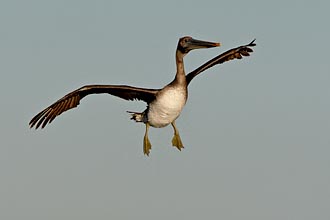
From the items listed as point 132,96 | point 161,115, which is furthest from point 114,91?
point 161,115

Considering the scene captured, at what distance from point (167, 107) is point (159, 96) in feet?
1.88

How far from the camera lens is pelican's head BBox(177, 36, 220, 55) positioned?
72.2ft

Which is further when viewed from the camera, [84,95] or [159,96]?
[84,95]

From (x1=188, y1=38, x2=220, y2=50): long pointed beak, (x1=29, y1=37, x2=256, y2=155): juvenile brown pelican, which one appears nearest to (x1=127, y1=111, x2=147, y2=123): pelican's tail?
(x1=29, y1=37, x2=256, y2=155): juvenile brown pelican

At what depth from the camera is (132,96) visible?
81.0ft

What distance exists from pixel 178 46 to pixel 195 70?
8.18ft

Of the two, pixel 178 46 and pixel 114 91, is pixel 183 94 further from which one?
pixel 114 91

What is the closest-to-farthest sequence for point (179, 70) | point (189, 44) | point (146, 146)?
point (189, 44), point (179, 70), point (146, 146)

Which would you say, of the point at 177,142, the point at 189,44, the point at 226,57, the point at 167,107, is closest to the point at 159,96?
the point at 167,107

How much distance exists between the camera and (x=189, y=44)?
2256cm

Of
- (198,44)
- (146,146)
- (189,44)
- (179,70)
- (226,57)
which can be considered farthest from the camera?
(226,57)

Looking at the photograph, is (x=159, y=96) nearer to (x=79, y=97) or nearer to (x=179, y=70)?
(x=179, y=70)

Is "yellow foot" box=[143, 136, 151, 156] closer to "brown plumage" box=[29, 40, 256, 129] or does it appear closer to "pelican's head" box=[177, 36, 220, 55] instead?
"brown plumage" box=[29, 40, 256, 129]

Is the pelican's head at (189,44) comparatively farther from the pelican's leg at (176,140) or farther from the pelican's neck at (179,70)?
the pelican's leg at (176,140)
